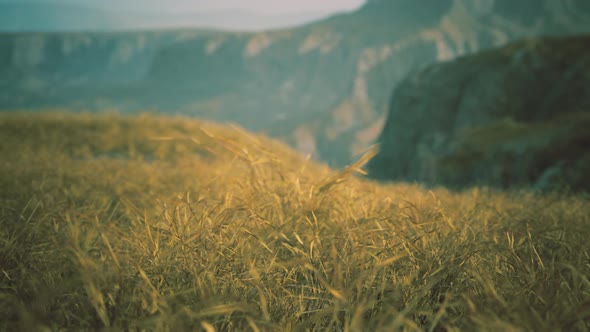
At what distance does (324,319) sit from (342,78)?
191073mm

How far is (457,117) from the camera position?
23844 millimetres

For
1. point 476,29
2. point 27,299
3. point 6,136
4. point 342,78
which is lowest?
point 342,78

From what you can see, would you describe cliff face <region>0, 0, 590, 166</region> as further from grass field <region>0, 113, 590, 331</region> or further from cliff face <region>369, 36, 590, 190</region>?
grass field <region>0, 113, 590, 331</region>

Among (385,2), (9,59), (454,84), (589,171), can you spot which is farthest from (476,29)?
(9,59)

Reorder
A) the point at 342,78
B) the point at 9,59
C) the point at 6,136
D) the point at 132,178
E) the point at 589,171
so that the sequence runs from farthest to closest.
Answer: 1. the point at 9,59
2. the point at 342,78
3. the point at 6,136
4. the point at 589,171
5. the point at 132,178

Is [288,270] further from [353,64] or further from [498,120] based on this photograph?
[353,64]

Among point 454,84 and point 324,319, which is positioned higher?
point 324,319

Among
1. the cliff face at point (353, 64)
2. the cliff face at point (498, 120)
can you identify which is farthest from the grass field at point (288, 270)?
the cliff face at point (353, 64)

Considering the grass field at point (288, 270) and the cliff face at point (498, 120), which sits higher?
the grass field at point (288, 270)

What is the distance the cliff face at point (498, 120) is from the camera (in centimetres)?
748

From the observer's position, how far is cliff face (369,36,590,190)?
7.48 metres

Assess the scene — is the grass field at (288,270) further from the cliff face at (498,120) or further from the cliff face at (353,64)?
the cliff face at (353,64)

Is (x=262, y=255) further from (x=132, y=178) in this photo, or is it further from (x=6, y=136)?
(x=6, y=136)

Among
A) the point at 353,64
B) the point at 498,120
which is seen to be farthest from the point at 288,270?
the point at 353,64
